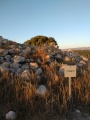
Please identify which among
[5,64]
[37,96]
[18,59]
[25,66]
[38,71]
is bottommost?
[37,96]

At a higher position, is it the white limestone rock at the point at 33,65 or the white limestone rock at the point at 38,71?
the white limestone rock at the point at 33,65

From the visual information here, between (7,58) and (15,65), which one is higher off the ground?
(7,58)

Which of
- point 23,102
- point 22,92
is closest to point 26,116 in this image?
point 23,102

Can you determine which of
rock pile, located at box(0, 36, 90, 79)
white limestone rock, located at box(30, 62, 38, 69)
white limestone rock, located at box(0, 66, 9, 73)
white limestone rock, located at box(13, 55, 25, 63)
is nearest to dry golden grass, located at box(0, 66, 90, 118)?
white limestone rock, located at box(0, 66, 9, 73)

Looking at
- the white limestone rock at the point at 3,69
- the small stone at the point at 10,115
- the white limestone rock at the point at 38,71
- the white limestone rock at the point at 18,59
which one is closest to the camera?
the small stone at the point at 10,115

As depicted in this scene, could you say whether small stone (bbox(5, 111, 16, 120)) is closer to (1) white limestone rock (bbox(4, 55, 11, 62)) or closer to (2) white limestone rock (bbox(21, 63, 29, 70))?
(2) white limestone rock (bbox(21, 63, 29, 70))

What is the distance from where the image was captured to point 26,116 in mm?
5086

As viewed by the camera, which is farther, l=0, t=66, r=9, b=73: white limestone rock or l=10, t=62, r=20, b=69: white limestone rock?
l=10, t=62, r=20, b=69: white limestone rock

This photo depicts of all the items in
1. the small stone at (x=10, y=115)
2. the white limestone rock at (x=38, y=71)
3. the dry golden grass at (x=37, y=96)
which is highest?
the white limestone rock at (x=38, y=71)

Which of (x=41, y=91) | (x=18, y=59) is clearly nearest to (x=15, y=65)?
(x=18, y=59)

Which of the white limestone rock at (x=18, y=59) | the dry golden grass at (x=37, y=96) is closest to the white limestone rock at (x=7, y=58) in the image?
the white limestone rock at (x=18, y=59)

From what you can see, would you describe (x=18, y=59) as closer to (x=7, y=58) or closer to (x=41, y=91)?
(x=7, y=58)

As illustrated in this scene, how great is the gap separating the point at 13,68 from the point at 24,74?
86cm

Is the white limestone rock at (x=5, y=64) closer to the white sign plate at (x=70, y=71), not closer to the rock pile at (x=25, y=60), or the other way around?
the rock pile at (x=25, y=60)
